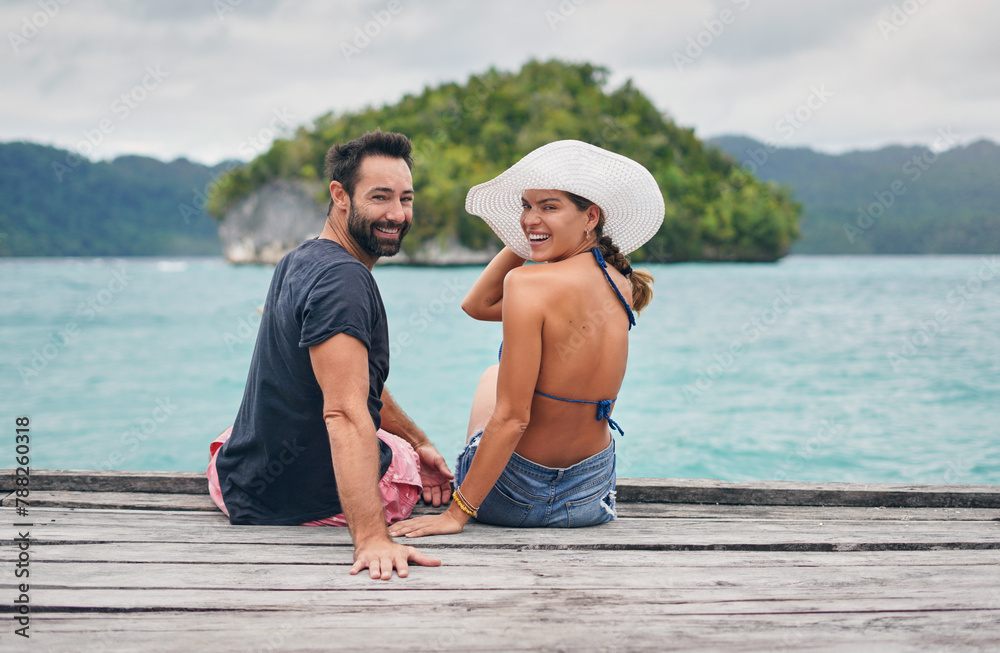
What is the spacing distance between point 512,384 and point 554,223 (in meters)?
0.60

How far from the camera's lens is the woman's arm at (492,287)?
9.62ft

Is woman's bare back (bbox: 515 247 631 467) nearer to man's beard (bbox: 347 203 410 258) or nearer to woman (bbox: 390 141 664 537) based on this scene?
woman (bbox: 390 141 664 537)

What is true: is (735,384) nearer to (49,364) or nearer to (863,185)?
(49,364)

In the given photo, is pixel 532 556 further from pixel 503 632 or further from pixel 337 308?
pixel 337 308

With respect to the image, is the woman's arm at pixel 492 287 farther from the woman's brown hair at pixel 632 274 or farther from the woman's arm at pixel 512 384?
the woman's arm at pixel 512 384

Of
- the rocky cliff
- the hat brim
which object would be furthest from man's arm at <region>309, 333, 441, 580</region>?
the rocky cliff

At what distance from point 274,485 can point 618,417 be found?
424 inches

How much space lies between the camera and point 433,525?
97.3 inches

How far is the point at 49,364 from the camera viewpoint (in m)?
18.4

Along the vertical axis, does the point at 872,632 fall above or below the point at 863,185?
below

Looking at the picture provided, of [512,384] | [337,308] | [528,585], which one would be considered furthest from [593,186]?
[528,585]

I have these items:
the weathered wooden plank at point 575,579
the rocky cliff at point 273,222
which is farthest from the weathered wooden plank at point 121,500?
the rocky cliff at point 273,222

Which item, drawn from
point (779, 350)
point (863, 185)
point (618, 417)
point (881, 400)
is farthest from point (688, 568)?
point (863, 185)

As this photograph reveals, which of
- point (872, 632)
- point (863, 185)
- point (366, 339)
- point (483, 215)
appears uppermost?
point (863, 185)
